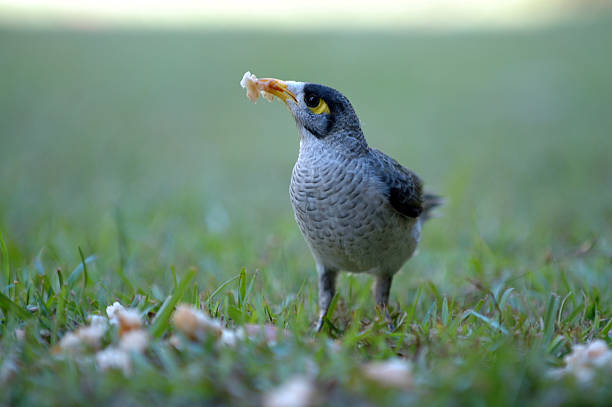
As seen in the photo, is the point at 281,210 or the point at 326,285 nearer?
the point at 326,285

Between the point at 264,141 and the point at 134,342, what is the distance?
7.85 meters

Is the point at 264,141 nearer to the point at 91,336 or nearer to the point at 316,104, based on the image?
the point at 316,104

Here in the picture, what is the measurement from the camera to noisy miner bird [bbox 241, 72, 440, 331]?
3131 mm

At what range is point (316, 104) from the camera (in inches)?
129

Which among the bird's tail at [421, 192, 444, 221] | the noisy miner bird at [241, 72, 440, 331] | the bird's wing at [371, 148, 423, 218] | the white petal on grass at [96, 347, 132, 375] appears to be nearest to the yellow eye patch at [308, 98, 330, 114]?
the noisy miner bird at [241, 72, 440, 331]

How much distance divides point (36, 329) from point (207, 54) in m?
12.1

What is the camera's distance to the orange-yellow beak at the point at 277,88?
330 centimetres

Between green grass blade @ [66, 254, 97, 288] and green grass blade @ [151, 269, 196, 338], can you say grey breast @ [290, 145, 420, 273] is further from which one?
green grass blade @ [66, 254, 97, 288]

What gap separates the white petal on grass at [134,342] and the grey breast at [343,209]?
1371mm

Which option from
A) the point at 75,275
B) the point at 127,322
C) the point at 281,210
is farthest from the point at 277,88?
the point at 281,210

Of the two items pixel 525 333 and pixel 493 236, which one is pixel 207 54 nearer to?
pixel 493 236

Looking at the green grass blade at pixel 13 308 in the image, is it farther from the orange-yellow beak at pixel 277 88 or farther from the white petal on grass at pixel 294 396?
the orange-yellow beak at pixel 277 88

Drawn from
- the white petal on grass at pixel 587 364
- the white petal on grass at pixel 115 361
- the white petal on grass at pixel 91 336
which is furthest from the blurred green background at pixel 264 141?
the white petal on grass at pixel 587 364

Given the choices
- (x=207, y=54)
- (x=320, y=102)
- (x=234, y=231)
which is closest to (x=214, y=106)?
(x=207, y=54)
